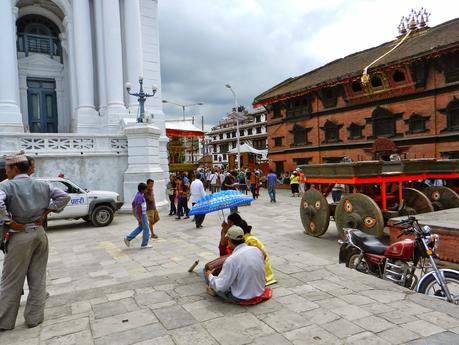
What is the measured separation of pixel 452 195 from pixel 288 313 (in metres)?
7.09

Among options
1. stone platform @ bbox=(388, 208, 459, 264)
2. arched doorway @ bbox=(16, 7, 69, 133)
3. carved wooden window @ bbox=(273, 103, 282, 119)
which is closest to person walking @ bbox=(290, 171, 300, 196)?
A: carved wooden window @ bbox=(273, 103, 282, 119)

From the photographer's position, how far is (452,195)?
906cm

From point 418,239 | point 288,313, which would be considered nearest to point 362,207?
point 418,239

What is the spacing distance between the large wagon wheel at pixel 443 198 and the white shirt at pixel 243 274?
6.85 meters

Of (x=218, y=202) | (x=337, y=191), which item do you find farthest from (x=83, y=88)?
(x=218, y=202)

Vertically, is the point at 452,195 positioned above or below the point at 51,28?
below

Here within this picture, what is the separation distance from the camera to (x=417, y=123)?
18.4m

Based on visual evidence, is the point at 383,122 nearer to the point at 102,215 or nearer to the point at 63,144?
the point at 102,215

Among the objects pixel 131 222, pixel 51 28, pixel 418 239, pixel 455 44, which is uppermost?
pixel 51 28

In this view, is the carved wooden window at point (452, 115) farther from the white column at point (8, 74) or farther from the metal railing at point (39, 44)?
the metal railing at point (39, 44)

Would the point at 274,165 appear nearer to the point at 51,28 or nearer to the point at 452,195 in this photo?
the point at 51,28

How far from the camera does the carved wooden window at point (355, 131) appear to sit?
21.2 meters

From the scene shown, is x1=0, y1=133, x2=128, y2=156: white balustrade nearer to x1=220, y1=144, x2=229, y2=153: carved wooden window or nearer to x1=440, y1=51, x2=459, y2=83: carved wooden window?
x1=440, y1=51, x2=459, y2=83: carved wooden window

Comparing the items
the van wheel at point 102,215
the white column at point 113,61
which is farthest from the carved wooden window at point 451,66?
the van wheel at point 102,215
